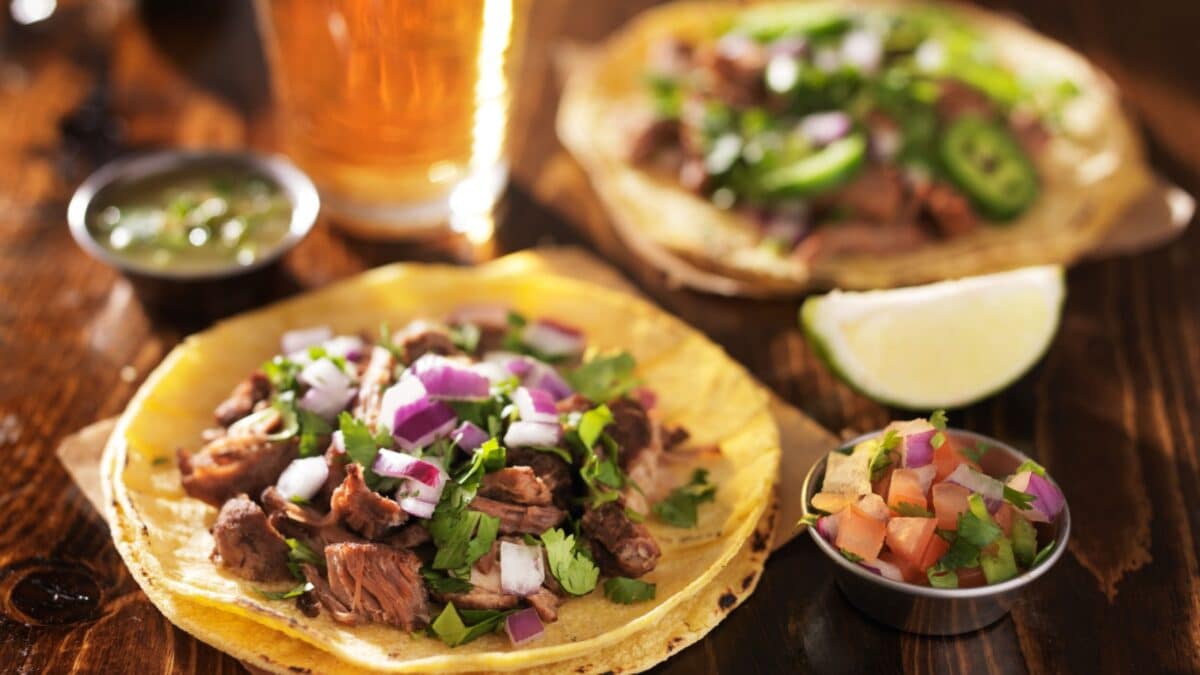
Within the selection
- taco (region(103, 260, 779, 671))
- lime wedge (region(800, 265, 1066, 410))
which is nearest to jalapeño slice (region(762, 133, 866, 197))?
lime wedge (region(800, 265, 1066, 410))

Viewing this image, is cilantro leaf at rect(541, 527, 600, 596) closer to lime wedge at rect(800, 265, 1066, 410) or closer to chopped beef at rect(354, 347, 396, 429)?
chopped beef at rect(354, 347, 396, 429)

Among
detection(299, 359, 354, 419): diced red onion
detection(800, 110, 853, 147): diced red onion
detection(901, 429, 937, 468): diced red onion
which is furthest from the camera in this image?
detection(800, 110, 853, 147): diced red onion

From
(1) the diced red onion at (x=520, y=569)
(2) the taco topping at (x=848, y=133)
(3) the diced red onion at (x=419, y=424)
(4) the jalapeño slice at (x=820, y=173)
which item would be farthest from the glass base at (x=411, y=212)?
(1) the diced red onion at (x=520, y=569)

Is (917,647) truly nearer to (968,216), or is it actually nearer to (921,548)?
(921,548)

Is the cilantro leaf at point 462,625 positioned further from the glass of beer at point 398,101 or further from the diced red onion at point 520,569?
the glass of beer at point 398,101

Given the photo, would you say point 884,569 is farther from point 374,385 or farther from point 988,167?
point 988,167

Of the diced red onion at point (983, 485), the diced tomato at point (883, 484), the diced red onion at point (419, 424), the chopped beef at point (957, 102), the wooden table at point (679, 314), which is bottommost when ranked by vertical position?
the wooden table at point (679, 314)

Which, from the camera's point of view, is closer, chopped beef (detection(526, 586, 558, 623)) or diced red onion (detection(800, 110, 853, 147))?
chopped beef (detection(526, 586, 558, 623))
